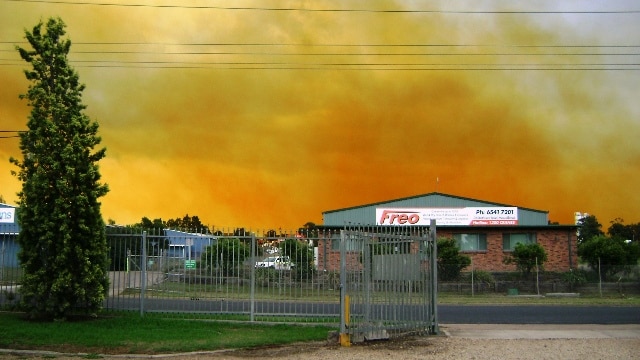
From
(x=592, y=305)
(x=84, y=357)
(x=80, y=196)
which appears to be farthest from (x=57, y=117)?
(x=592, y=305)

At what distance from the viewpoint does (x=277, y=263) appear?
18750 mm

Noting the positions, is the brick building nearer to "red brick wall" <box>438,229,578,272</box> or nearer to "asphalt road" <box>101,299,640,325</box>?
"red brick wall" <box>438,229,578,272</box>

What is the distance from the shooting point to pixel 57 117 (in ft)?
59.0

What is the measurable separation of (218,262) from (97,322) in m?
3.40

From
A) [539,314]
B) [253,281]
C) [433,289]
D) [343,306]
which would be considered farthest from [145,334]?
[539,314]

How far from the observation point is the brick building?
4772cm

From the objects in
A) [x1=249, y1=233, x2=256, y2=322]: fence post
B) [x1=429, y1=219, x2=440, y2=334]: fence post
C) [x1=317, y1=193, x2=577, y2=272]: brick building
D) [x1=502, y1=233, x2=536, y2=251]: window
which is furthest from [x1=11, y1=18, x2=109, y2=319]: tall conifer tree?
[x1=502, y1=233, x2=536, y2=251]: window

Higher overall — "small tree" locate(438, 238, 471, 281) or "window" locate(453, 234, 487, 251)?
"window" locate(453, 234, 487, 251)

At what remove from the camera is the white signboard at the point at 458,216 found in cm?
4797

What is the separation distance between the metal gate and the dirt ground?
0.39 m

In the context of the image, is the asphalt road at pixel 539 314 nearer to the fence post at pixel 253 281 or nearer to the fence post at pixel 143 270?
the fence post at pixel 253 281

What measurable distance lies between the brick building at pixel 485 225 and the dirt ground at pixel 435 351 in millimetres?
31727

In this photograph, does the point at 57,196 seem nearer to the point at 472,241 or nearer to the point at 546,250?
the point at 472,241

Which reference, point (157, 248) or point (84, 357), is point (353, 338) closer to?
point (84, 357)
